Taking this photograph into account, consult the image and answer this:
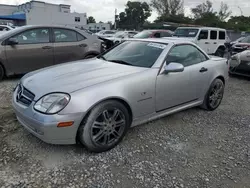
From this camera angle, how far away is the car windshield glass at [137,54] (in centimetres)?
346

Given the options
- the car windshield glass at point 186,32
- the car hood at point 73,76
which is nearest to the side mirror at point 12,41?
the car hood at point 73,76

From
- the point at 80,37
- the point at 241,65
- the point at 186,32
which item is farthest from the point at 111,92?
the point at 186,32

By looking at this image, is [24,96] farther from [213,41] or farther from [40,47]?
[213,41]

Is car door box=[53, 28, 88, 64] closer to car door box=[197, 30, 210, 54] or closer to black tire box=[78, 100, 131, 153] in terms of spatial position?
black tire box=[78, 100, 131, 153]

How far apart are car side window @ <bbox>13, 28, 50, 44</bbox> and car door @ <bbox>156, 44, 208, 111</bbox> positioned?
12.3 feet

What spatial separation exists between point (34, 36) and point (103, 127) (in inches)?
161

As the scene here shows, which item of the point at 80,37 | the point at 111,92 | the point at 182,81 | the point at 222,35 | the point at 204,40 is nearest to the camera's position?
the point at 111,92

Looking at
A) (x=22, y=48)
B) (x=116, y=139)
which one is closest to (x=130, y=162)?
(x=116, y=139)

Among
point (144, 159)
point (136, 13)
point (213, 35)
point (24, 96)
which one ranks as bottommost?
point (144, 159)

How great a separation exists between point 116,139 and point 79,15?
53.1 metres

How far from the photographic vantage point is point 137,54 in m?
3.65

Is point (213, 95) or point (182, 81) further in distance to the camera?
point (213, 95)

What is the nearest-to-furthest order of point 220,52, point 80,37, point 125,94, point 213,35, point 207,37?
point 125,94, point 80,37, point 207,37, point 213,35, point 220,52

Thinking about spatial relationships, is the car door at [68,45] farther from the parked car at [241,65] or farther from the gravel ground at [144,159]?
the parked car at [241,65]
